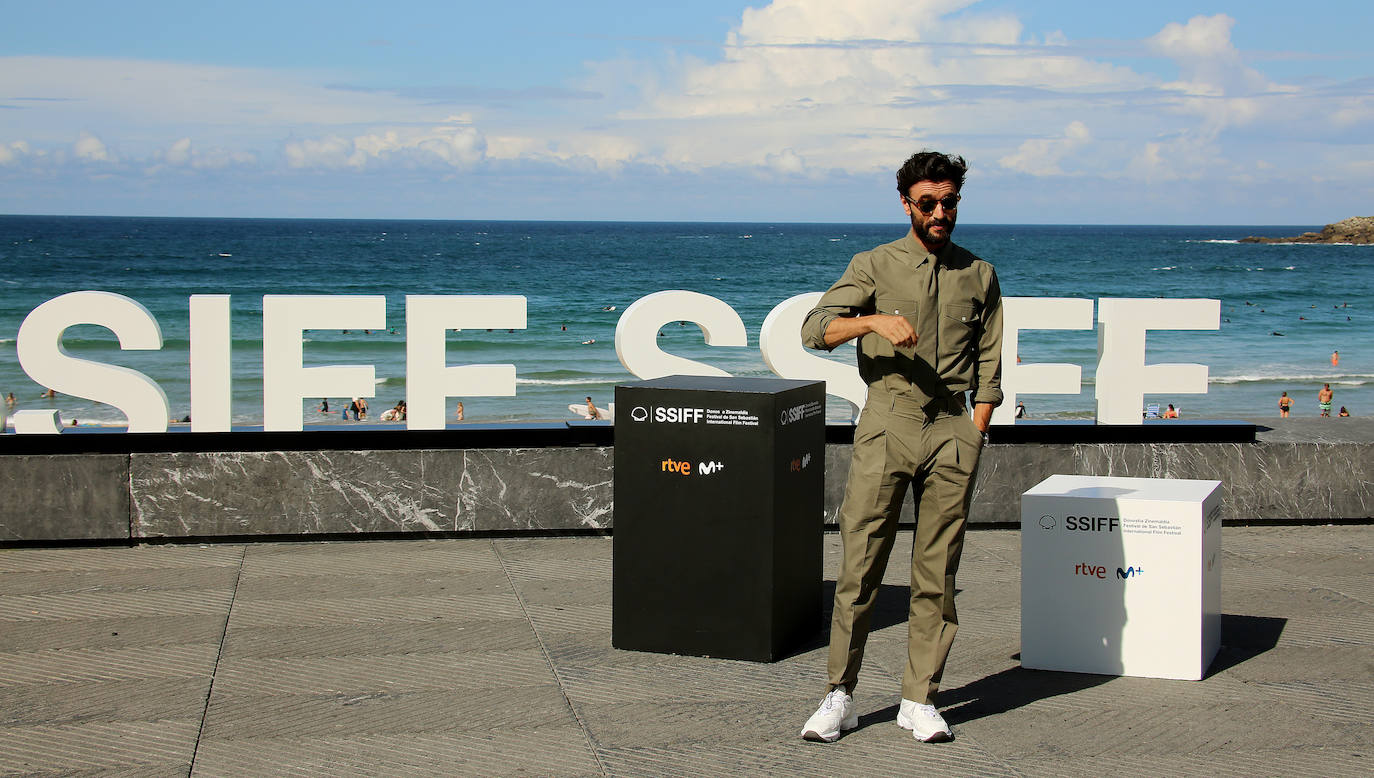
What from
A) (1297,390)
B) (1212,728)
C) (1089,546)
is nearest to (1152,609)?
(1089,546)

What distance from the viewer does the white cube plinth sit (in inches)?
208

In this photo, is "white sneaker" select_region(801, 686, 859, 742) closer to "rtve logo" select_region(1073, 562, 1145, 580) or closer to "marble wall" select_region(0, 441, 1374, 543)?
"rtve logo" select_region(1073, 562, 1145, 580)

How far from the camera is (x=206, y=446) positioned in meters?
7.87

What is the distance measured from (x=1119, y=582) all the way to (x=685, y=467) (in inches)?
75.4

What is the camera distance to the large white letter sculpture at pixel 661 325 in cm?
807

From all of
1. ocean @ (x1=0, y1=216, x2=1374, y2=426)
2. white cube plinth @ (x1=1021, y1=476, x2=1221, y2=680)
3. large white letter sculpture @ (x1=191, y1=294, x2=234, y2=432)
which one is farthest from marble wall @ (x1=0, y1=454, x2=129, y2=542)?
white cube plinth @ (x1=1021, y1=476, x2=1221, y2=680)

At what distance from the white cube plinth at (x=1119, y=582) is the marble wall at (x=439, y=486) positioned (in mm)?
2913

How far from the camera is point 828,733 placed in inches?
177

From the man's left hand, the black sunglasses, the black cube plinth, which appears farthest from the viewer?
the black cube plinth

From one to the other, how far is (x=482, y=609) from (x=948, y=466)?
2897 millimetres

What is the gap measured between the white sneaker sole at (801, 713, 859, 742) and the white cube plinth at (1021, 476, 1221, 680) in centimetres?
123

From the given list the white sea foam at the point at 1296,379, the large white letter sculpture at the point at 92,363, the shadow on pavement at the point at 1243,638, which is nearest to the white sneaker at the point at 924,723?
the shadow on pavement at the point at 1243,638

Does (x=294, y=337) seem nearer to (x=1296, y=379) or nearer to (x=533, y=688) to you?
(x=533, y=688)

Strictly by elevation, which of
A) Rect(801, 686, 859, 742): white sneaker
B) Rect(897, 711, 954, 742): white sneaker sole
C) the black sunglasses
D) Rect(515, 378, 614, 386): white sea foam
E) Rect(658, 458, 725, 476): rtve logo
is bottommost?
Rect(515, 378, 614, 386): white sea foam
